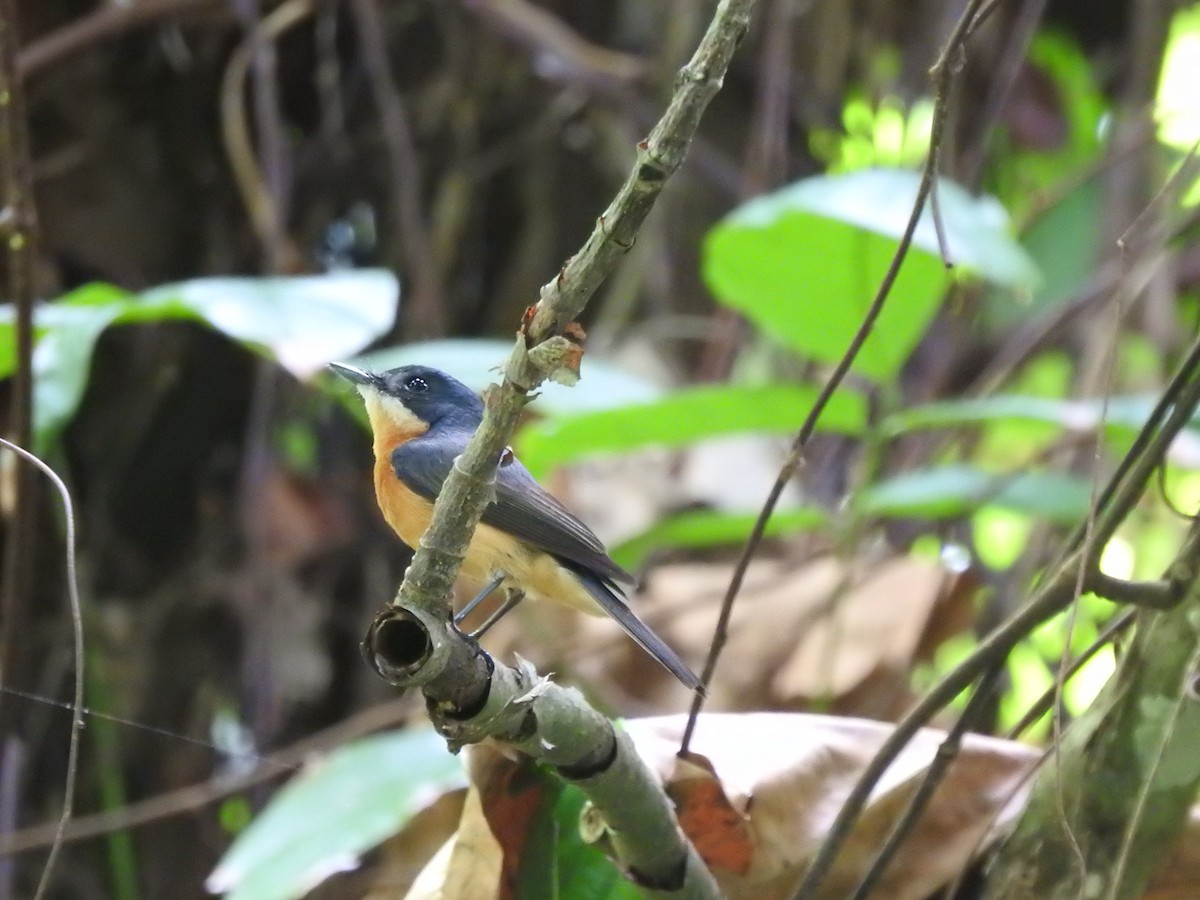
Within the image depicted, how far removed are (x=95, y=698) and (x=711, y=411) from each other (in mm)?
2112

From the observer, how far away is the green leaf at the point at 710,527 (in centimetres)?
331

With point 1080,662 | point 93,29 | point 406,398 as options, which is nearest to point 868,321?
point 1080,662

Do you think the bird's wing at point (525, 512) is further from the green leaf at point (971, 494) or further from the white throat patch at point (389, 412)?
the green leaf at point (971, 494)

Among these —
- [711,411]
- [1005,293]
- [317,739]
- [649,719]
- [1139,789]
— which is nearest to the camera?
[1139,789]

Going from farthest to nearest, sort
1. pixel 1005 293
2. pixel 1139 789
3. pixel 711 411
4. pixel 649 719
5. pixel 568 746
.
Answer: pixel 1005 293, pixel 711 411, pixel 649 719, pixel 1139 789, pixel 568 746

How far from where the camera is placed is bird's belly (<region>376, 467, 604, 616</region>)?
288cm

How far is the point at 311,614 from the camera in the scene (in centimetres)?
447

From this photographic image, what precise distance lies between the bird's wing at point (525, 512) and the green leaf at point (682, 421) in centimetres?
14

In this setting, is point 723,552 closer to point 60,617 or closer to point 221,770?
point 221,770

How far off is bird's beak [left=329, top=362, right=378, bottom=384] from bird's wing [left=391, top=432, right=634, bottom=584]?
0.37 meters

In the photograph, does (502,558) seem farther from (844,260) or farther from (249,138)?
(249,138)

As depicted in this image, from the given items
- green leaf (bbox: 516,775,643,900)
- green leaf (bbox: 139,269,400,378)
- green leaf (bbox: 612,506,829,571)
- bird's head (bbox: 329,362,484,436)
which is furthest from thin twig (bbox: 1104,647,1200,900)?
bird's head (bbox: 329,362,484,436)

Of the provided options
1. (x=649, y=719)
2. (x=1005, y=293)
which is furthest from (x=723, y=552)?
(x=649, y=719)

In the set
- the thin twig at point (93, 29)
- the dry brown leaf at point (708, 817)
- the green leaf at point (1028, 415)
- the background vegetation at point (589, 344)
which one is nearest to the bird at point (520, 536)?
the background vegetation at point (589, 344)
